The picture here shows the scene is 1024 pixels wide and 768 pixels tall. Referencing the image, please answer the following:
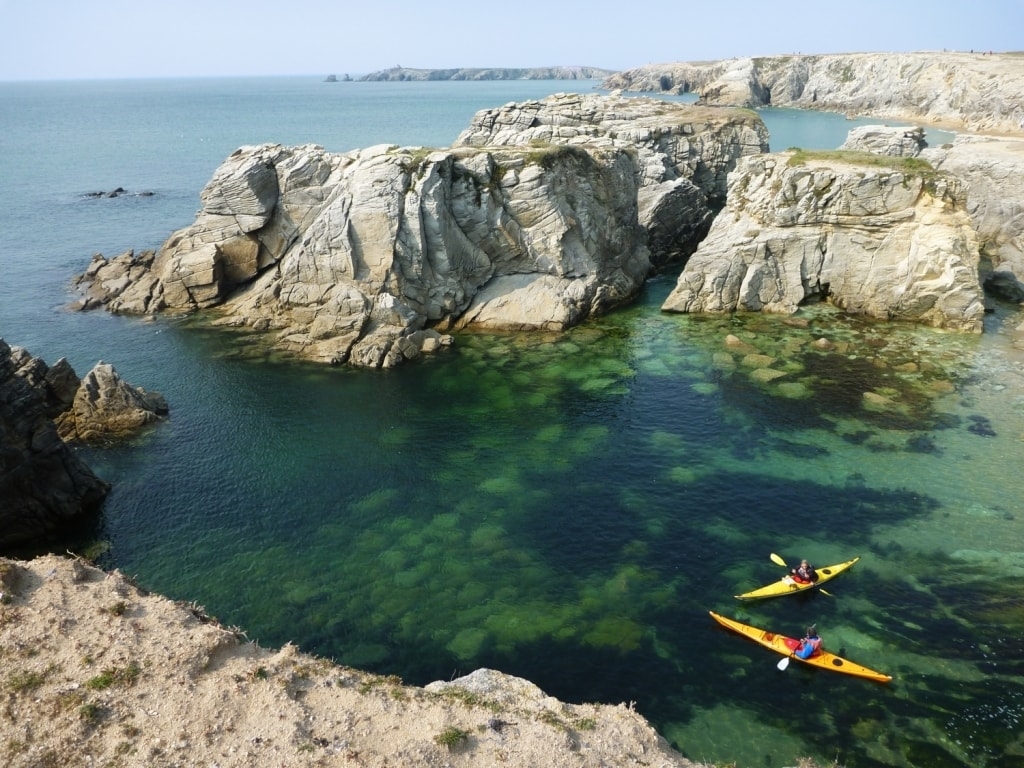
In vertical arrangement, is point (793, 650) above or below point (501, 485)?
below

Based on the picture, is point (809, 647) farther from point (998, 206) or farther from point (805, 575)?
point (998, 206)

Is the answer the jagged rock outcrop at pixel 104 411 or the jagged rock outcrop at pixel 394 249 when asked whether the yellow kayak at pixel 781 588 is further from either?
the jagged rock outcrop at pixel 104 411

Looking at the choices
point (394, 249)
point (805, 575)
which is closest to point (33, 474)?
point (394, 249)

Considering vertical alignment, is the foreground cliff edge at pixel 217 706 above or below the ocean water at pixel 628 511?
above

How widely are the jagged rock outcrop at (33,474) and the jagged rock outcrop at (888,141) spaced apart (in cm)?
9567

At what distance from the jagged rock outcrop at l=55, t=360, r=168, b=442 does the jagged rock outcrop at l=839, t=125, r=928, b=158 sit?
90640mm

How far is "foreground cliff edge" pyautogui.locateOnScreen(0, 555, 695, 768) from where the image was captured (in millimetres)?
18750

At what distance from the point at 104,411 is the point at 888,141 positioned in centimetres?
10038

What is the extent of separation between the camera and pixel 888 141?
96.8m

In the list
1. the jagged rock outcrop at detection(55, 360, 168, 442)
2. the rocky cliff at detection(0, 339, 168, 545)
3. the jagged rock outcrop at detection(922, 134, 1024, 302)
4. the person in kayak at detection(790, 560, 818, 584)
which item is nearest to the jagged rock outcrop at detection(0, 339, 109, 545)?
the rocky cliff at detection(0, 339, 168, 545)

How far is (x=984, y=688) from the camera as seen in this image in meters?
27.8

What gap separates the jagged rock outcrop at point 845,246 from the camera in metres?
61.9

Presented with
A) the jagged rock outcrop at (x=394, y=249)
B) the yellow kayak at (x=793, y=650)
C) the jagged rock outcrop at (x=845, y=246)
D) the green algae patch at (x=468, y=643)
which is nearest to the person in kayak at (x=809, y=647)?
the yellow kayak at (x=793, y=650)

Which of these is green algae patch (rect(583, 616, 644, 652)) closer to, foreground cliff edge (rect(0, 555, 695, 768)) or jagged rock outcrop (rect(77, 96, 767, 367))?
foreground cliff edge (rect(0, 555, 695, 768))
